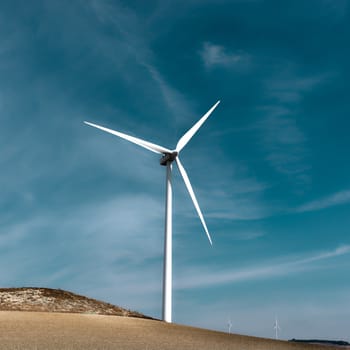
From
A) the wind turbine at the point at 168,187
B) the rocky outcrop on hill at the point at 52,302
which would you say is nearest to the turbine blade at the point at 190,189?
the wind turbine at the point at 168,187

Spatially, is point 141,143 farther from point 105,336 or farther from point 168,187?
point 105,336

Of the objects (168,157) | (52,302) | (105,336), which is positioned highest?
(168,157)

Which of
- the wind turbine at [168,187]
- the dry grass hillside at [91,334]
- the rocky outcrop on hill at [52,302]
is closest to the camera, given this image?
the dry grass hillside at [91,334]

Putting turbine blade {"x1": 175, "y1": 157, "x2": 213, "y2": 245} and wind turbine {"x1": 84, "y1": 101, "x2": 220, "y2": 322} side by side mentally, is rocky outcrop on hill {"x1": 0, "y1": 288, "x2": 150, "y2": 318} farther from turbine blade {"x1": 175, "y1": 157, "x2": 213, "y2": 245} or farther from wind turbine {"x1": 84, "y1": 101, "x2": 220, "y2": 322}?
turbine blade {"x1": 175, "y1": 157, "x2": 213, "y2": 245}

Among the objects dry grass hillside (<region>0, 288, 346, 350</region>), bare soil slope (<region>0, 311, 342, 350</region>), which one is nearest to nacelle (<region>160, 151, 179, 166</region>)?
dry grass hillside (<region>0, 288, 346, 350</region>)

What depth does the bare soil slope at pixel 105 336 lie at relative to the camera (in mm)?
35656

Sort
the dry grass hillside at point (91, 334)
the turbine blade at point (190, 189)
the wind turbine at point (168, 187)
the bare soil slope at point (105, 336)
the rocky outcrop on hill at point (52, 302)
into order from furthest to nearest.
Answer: the turbine blade at point (190, 189)
the wind turbine at point (168, 187)
the rocky outcrop on hill at point (52, 302)
the dry grass hillside at point (91, 334)
the bare soil slope at point (105, 336)

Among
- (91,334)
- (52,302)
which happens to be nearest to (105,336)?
(91,334)

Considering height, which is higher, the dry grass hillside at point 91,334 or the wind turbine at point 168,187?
the wind turbine at point 168,187

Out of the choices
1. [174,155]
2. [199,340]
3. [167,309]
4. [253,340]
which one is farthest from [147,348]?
[174,155]

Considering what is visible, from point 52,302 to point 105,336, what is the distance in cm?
2372

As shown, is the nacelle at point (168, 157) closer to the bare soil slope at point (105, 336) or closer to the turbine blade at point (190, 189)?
the turbine blade at point (190, 189)

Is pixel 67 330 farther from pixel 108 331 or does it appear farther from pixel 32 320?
pixel 32 320

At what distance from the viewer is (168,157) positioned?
7394cm
